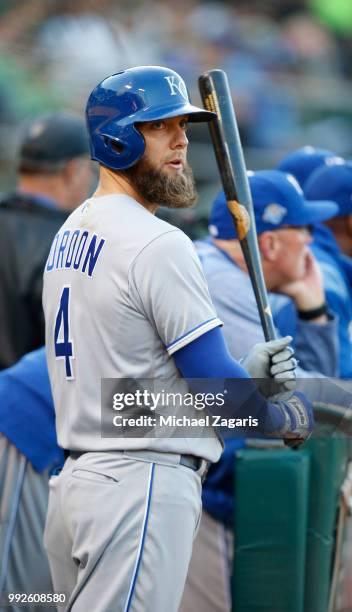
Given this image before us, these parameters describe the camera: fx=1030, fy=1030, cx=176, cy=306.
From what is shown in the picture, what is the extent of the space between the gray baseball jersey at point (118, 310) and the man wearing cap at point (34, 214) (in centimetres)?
180

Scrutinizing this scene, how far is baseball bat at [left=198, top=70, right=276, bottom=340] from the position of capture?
300 centimetres

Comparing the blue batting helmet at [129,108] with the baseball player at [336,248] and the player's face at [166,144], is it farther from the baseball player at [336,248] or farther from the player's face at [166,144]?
the baseball player at [336,248]

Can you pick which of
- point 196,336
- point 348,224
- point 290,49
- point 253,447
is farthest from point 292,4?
point 196,336

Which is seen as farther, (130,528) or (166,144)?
(166,144)

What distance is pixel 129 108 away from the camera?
257 cm

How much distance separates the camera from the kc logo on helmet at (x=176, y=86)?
2.61 meters

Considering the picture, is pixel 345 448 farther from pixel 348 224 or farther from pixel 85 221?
Result: pixel 348 224

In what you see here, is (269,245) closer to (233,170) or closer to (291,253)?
(291,253)

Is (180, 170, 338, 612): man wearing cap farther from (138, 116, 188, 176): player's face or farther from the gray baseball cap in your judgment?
the gray baseball cap

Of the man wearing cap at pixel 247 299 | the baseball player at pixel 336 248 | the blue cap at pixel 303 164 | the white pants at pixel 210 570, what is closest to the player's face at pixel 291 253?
the man wearing cap at pixel 247 299

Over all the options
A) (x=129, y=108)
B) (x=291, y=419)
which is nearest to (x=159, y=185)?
(x=129, y=108)

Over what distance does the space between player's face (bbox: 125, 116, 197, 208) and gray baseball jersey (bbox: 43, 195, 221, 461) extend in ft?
0.20

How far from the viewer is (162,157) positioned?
2582 mm

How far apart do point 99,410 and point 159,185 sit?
0.58m
